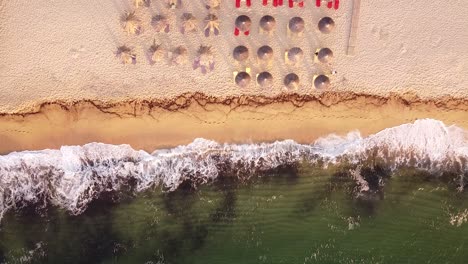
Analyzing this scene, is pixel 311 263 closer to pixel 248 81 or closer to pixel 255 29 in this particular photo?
pixel 248 81

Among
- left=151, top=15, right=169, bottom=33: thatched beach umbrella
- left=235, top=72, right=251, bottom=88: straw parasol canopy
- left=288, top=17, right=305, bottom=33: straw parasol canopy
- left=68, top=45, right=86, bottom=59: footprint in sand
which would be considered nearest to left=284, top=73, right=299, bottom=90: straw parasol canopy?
left=235, top=72, right=251, bottom=88: straw parasol canopy

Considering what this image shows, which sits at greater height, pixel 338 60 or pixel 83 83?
pixel 338 60

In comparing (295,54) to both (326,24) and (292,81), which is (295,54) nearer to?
(292,81)

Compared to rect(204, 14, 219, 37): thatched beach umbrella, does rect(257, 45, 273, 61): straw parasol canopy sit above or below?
below

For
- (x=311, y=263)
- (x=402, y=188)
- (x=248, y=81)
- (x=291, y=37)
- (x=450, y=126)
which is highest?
(x=291, y=37)

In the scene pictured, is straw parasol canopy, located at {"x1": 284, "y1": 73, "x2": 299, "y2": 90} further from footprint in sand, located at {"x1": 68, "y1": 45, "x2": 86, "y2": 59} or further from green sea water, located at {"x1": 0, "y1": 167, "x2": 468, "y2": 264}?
footprint in sand, located at {"x1": 68, "y1": 45, "x2": 86, "y2": 59}

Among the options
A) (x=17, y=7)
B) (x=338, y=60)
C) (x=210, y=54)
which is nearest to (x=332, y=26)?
(x=338, y=60)
